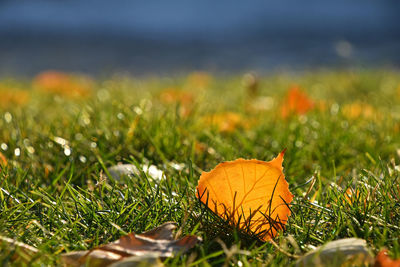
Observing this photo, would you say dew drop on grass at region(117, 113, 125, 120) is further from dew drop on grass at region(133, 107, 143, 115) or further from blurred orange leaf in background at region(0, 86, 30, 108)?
blurred orange leaf in background at region(0, 86, 30, 108)

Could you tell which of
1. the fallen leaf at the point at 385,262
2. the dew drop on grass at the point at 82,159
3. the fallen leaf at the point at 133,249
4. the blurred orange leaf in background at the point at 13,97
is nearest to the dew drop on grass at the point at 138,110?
the dew drop on grass at the point at 82,159

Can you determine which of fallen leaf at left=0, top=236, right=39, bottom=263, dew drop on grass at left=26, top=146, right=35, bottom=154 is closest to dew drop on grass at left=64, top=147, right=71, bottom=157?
dew drop on grass at left=26, top=146, right=35, bottom=154

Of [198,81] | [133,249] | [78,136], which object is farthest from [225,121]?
[198,81]

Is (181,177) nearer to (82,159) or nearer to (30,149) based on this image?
(82,159)

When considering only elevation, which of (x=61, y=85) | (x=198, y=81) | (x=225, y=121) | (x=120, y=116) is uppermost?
(x=120, y=116)

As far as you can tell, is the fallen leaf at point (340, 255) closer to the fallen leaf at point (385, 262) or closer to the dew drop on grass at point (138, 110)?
the fallen leaf at point (385, 262)

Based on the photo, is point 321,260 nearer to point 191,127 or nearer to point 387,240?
point 387,240
